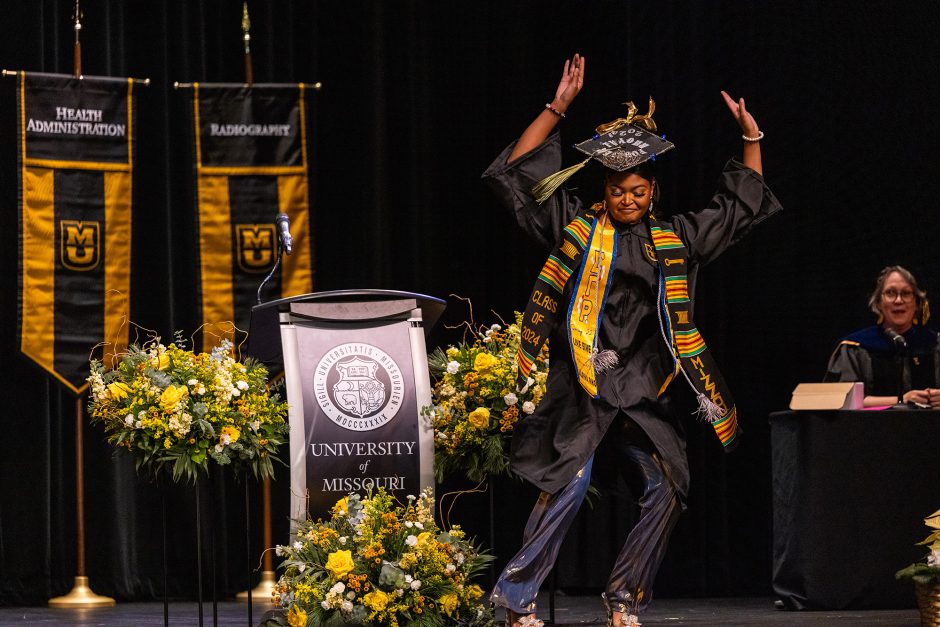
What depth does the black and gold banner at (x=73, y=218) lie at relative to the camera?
21.3 feet

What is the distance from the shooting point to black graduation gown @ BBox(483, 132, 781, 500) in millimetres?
4145

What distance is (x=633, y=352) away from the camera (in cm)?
427

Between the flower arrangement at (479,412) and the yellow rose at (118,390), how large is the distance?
3.65 ft

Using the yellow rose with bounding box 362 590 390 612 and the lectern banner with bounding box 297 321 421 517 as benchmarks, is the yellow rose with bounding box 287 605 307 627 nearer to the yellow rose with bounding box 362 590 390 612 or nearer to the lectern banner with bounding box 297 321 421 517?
the yellow rose with bounding box 362 590 390 612

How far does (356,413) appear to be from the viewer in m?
4.69

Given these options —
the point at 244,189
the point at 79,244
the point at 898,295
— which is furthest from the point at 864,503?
the point at 79,244

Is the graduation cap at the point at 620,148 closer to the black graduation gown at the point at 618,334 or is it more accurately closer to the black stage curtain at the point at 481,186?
the black graduation gown at the point at 618,334

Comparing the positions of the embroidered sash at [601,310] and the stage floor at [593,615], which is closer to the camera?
the embroidered sash at [601,310]

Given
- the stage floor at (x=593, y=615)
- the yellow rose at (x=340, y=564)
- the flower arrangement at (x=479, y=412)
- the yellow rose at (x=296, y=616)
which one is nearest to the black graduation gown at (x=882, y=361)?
the stage floor at (x=593, y=615)

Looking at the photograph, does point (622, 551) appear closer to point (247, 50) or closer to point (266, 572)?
point (266, 572)

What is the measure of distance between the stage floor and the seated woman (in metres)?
1.19

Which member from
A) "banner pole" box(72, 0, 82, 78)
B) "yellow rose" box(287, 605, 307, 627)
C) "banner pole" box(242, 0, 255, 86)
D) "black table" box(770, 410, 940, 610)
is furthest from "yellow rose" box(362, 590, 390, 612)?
"banner pole" box(72, 0, 82, 78)

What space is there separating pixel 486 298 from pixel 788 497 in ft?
7.14

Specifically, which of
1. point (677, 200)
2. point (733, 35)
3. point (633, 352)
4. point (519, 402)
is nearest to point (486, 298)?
point (677, 200)
